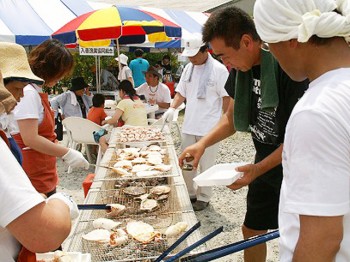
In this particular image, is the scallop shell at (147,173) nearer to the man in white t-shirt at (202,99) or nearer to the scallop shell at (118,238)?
the scallop shell at (118,238)

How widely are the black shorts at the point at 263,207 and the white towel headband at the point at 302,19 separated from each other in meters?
1.57

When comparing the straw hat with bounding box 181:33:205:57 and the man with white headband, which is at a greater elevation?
the man with white headband

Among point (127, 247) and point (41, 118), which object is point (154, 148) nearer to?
point (41, 118)

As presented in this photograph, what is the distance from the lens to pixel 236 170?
2.14m

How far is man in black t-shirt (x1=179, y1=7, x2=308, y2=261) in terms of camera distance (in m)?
2.13

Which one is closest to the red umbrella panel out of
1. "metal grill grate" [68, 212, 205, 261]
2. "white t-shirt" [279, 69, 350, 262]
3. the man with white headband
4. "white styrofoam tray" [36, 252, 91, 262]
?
"metal grill grate" [68, 212, 205, 261]

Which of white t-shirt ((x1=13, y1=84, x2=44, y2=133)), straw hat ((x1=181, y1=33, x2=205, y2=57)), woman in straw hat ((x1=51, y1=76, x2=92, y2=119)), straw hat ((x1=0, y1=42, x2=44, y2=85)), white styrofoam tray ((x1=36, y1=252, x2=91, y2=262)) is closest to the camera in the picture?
white styrofoam tray ((x1=36, y1=252, x2=91, y2=262))

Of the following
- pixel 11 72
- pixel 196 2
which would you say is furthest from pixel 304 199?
pixel 196 2

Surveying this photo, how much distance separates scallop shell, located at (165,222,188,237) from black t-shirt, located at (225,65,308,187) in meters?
0.73

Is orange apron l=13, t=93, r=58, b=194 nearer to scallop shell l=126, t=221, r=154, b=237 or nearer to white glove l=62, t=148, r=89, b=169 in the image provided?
white glove l=62, t=148, r=89, b=169

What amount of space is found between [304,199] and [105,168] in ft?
7.63

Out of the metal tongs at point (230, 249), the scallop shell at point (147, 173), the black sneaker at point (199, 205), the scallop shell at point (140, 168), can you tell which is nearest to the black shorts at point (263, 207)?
the scallop shell at point (147, 173)

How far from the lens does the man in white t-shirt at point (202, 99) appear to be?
4.34 meters

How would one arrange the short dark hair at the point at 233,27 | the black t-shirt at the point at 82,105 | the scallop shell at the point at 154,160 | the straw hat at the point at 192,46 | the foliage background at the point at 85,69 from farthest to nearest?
the foliage background at the point at 85,69 → the black t-shirt at the point at 82,105 → the straw hat at the point at 192,46 → the scallop shell at the point at 154,160 → the short dark hair at the point at 233,27
